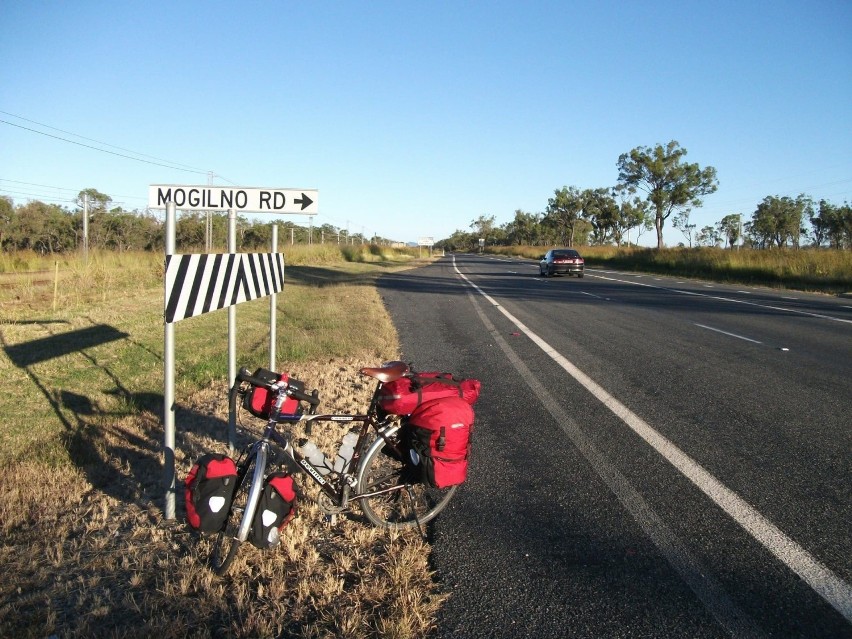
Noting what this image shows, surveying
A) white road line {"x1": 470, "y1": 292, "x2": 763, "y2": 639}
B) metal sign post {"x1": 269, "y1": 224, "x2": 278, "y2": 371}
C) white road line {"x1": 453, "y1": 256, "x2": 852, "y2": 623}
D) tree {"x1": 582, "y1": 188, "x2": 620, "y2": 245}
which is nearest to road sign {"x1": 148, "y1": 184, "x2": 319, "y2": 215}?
metal sign post {"x1": 269, "y1": 224, "x2": 278, "y2": 371}

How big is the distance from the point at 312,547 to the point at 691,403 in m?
4.57

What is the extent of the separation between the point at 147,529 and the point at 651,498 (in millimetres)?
3089

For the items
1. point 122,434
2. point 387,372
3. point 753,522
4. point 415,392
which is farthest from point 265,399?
point 753,522

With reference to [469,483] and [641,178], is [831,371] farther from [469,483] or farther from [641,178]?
[641,178]

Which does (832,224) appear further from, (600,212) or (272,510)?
(272,510)

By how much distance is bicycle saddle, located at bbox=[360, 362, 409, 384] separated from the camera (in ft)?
A: 12.8

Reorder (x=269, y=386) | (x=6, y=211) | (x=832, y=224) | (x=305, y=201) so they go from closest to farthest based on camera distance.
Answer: (x=269, y=386) → (x=305, y=201) → (x=6, y=211) → (x=832, y=224)

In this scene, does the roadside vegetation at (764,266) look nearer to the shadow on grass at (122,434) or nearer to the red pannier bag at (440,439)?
the shadow on grass at (122,434)

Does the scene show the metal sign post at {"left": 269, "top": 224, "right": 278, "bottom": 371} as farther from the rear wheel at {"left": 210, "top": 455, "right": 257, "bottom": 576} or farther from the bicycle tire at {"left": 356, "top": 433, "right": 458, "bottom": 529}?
the rear wheel at {"left": 210, "top": 455, "right": 257, "bottom": 576}

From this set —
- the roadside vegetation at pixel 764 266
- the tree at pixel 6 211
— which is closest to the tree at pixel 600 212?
the roadside vegetation at pixel 764 266

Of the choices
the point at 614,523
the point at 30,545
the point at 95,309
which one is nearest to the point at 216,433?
the point at 30,545

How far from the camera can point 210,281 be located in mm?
4625

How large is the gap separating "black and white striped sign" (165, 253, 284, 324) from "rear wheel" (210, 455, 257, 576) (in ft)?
3.30

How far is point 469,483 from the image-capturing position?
4598 mm
